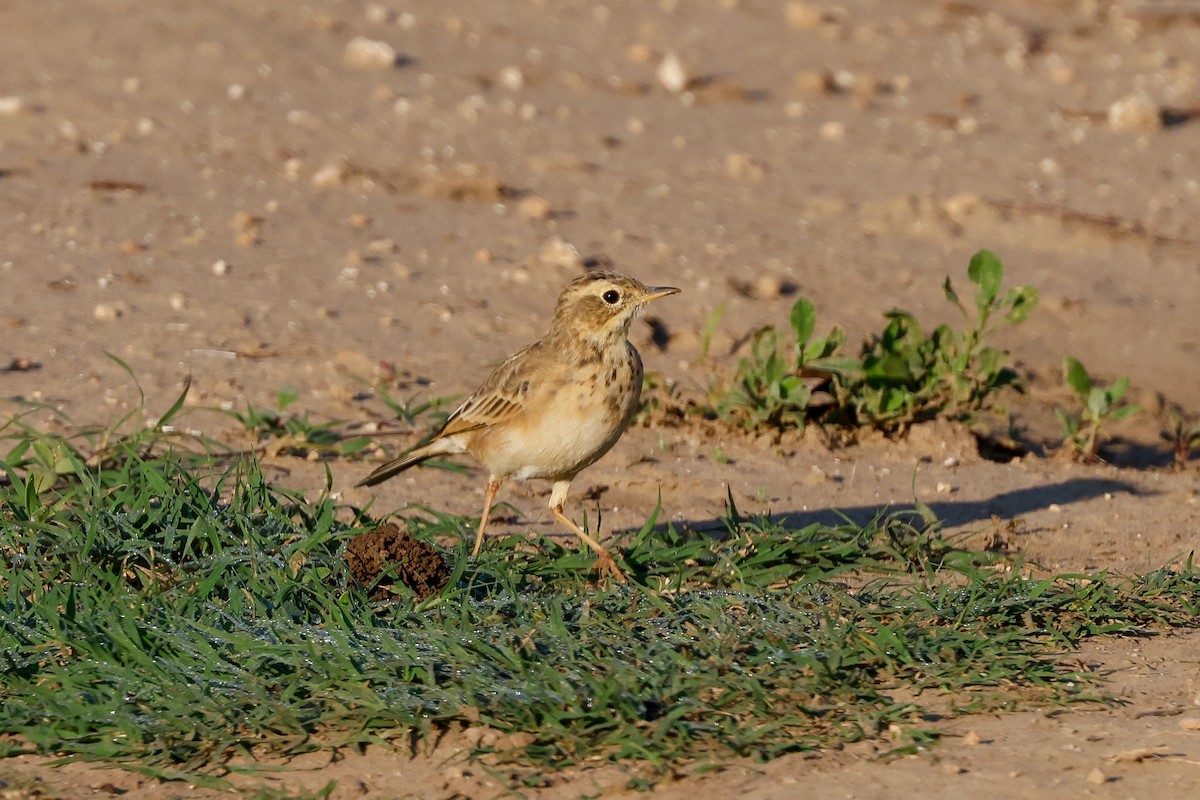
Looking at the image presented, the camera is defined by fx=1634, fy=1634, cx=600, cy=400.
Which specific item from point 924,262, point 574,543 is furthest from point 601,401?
point 924,262

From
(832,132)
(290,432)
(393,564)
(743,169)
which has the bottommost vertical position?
(290,432)

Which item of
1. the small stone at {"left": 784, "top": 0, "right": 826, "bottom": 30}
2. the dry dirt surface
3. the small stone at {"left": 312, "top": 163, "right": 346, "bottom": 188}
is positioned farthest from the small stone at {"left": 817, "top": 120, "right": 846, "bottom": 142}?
the small stone at {"left": 312, "top": 163, "right": 346, "bottom": 188}

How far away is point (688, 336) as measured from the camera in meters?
7.95

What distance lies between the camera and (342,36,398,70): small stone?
11.4 meters

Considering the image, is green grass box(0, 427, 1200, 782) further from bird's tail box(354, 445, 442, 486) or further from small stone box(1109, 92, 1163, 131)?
small stone box(1109, 92, 1163, 131)

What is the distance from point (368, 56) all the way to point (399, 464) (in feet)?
20.7

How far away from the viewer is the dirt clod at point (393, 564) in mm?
4797

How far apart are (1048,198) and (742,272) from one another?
261 cm

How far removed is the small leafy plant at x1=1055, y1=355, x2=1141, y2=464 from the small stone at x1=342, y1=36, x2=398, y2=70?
5.89 m

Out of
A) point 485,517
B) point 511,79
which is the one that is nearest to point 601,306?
point 485,517

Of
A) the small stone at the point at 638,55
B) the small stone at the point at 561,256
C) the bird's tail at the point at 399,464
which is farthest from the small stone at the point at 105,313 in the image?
the small stone at the point at 638,55

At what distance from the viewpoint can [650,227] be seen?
9188 millimetres

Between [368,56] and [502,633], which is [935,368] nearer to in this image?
[502,633]

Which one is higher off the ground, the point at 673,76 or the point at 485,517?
the point at 673,76
